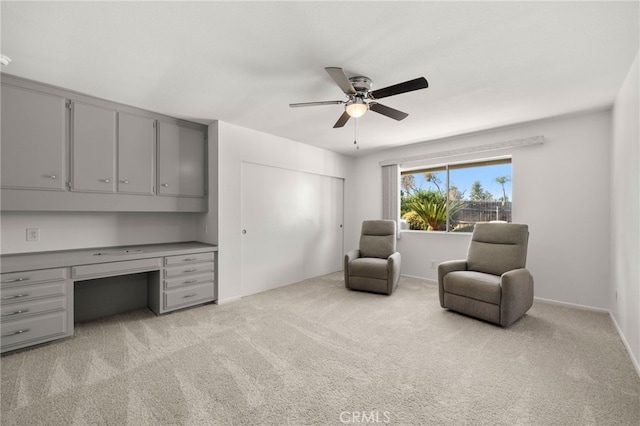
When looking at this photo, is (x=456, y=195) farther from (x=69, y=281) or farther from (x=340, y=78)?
(x=69, y=281)

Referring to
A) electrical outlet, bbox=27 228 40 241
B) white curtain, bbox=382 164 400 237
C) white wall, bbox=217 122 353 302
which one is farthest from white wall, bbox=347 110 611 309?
electrical outlet, bbox=27 228 40 241

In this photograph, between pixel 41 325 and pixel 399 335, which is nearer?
pixel 41 325

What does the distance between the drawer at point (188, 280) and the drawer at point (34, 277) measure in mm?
907

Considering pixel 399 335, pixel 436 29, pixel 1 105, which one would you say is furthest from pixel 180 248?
pixel 436 29

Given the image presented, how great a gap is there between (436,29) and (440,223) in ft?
11.7

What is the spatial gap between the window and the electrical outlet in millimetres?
5040

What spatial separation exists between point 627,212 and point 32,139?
5347mm

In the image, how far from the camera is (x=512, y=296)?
2.76 m

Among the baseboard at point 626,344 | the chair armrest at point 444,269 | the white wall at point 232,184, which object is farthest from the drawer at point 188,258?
the baseboard at point 626,344

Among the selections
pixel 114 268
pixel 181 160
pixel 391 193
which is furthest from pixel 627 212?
pixel 114 268

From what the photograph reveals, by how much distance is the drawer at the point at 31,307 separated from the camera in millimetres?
2277

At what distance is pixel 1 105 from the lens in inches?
94.4

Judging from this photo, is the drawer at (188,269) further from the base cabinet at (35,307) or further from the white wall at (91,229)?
the base cabinet at (35,307)

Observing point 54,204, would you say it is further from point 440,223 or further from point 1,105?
point 440,223
